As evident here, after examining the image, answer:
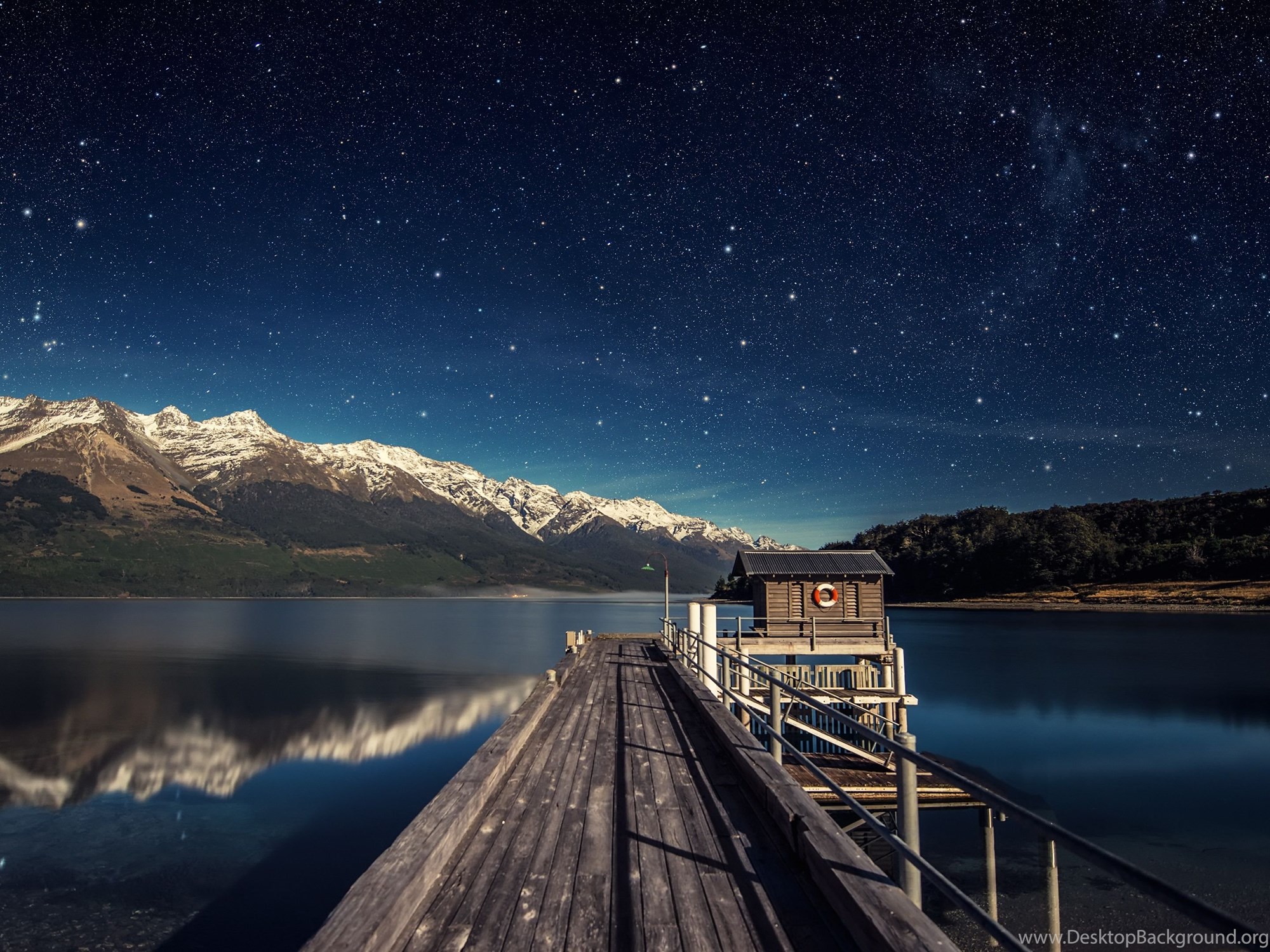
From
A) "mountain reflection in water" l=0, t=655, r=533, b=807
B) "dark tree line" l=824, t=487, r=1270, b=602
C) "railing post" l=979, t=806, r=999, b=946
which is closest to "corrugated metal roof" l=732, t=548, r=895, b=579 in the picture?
"mountain reflection in water" l=0, t=655, r=533, b=807

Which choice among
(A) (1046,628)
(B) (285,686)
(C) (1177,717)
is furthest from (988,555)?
(B) (285,686)

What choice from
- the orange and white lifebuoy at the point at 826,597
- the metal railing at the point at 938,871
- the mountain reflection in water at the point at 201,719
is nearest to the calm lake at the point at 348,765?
the mountain reflection in water at the point at 201,719

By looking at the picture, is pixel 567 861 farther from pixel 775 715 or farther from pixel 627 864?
pixel 775 715

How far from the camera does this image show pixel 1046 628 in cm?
8344

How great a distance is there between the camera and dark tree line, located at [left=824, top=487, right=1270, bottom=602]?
104812mm

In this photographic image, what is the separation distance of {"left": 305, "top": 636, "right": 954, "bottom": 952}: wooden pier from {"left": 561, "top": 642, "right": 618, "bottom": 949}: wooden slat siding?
0.02 metres

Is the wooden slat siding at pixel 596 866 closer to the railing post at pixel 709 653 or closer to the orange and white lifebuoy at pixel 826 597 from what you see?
the railing post at pixel 709 653

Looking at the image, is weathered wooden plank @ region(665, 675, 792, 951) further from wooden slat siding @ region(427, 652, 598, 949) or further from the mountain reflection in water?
the mountain reflection in water

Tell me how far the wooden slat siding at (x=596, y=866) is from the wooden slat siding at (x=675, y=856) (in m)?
0.35

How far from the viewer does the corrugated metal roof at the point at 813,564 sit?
32.0 m

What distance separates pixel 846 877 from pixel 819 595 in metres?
28.0

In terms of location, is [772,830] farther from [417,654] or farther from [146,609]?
[146,609]

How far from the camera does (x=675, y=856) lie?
20.9ft

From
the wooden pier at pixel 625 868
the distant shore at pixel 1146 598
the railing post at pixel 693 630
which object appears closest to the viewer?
the wooden pier at pixel 625 868
